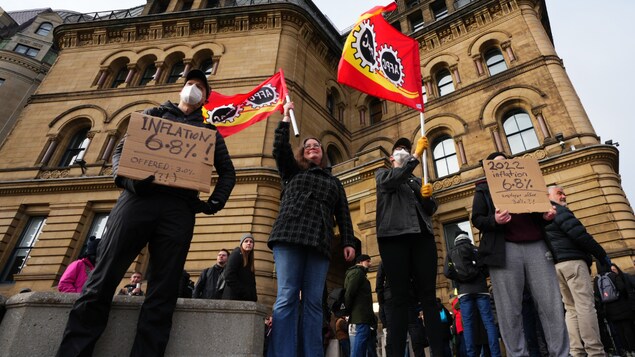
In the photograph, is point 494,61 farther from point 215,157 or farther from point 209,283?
point 215,157

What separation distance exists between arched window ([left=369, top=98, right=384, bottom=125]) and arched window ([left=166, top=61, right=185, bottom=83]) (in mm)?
11658

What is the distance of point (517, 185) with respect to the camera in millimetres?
3895

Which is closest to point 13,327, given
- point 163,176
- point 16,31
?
point 163,176

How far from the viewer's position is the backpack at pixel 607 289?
20.1 feet

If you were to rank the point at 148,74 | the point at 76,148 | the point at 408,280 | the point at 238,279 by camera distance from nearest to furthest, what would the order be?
1. the point at 408,280
2. the point at 238,279
3. the point at 76,148
4. the point at 148,74

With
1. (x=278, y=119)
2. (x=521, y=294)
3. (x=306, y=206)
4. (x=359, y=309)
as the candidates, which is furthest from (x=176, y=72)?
(x=521, y=294)

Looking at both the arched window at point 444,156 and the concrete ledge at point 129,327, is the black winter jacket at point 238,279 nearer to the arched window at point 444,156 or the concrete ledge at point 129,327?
the concrete ledge at point 129,327

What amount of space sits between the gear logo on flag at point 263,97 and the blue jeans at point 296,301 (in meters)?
6.66

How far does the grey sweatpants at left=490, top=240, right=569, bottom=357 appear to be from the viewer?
330 cm

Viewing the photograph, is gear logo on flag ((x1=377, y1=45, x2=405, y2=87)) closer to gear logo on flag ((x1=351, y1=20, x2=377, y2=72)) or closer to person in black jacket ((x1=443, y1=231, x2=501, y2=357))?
gear logo on flag ((x1=351, y1=20, x2=377, y2=72))

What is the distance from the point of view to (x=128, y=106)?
17.5 metres

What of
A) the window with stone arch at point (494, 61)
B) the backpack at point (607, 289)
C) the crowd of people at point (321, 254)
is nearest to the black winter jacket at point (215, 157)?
the crowd of people at point (321, 254)

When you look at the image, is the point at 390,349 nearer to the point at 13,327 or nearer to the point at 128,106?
the point at 13,327

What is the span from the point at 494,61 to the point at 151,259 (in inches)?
778
